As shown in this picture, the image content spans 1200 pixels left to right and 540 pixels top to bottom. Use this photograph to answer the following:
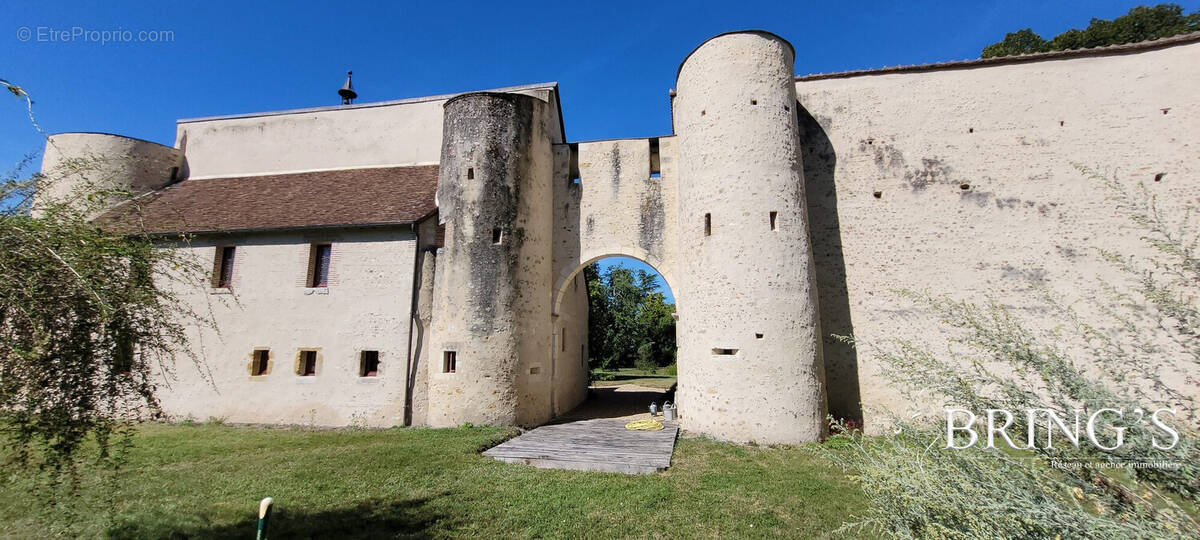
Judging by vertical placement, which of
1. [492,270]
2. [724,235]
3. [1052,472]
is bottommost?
[1052,472]

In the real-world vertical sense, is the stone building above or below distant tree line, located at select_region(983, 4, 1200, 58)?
below

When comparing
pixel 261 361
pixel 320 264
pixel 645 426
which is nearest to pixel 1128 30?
pixel 645 426

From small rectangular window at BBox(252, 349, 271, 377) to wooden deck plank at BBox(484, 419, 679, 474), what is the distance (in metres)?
A: 6.79

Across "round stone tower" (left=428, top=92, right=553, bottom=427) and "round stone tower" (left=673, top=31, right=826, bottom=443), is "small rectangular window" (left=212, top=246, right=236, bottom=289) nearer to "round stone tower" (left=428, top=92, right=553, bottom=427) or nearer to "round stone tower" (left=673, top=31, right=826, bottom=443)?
"round stone tower" (left=428, top=92, right=553, bottom=427)

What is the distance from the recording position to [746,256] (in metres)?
10.0

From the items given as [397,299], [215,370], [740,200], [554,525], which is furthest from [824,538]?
[215,370]

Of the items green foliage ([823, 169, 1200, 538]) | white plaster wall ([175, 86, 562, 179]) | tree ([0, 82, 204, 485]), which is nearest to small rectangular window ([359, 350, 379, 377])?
white plaster wall ([175, 86, 562, 179])

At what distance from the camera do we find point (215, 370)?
1179cm

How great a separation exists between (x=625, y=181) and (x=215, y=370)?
36.5 ft

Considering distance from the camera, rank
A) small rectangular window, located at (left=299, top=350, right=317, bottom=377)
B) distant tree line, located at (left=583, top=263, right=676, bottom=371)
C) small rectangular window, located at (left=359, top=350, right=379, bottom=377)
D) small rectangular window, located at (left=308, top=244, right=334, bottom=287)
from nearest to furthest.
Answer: small rectangular window, located at (left=359, top=350, right=379, bottom=377)
small rectangular window, located at (left=299, top=350, right=317, bottom=377)
small rectangular window, located at (left=308, top=244, right=334, bottom=287)
distant tree line, located at (left=583, top=263, right=676, bottom=371)

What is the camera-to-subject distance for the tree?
315cm

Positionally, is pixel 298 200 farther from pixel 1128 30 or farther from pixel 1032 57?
pixel 1128 30

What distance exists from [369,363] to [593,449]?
6.10 metres

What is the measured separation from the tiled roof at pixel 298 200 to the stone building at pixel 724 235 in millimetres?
121
